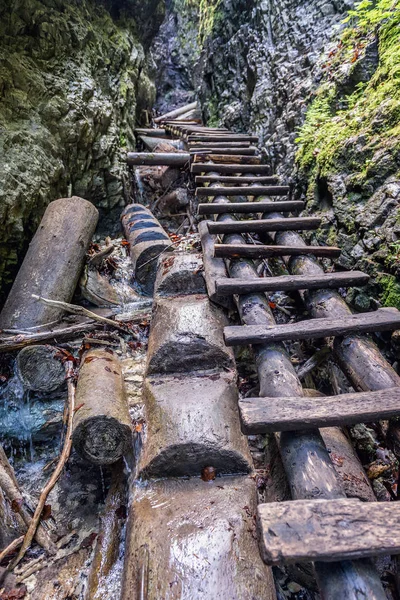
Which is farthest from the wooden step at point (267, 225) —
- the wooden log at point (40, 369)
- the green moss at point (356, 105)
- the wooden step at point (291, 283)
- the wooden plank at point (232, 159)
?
the wooden plank at point (232, 159)

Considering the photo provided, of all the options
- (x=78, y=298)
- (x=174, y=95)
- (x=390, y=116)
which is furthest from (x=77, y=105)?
(x=174, y=95)

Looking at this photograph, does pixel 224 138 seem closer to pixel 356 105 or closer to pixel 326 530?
pixel 356 105

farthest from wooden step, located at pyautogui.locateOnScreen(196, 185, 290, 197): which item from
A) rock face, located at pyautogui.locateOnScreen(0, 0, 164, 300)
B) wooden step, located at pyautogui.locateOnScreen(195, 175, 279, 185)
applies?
rock face, located at pyautogui.locateOnScreen(0, 0, 164, 300)

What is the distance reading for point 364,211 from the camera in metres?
2.89

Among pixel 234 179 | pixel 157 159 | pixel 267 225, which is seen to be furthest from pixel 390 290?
pixel 157 159

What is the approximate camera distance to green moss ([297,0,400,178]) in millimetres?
3055

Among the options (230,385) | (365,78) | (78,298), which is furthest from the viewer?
(78,298)

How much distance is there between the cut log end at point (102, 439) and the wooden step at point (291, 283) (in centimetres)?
119

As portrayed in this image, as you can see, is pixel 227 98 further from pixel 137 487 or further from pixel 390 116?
pixel 137 487

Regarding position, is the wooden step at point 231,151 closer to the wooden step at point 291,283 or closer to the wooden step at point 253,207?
the wooden step at point 253,207

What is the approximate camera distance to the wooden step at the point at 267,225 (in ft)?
11.3

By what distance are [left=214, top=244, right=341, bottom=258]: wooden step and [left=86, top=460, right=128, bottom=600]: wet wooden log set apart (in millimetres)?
1802

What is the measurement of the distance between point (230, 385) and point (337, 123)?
3.08 m

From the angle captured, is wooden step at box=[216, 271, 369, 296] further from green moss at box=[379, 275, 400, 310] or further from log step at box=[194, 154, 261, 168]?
log step at box=[194, 154, 261, 168]
